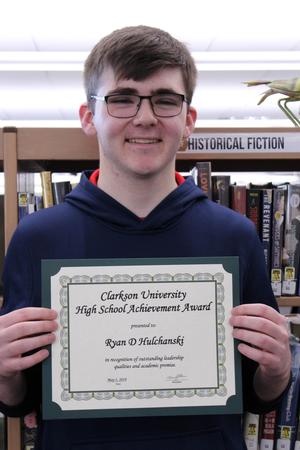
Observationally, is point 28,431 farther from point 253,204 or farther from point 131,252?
point 253,204

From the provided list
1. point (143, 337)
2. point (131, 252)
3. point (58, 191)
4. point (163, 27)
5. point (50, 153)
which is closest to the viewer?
point (143, 337)

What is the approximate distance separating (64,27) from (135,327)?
2.97 m

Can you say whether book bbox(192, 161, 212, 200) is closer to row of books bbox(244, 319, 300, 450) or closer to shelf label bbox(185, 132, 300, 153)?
shelf label bbox(185, 132, 300, 153)

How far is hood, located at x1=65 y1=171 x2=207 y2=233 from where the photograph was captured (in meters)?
1.10

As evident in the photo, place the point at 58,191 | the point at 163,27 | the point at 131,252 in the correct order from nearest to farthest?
the point at 131,252 < the point at 58,191 < the point at 163,27

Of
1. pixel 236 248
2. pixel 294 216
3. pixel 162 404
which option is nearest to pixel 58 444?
pixel 162 404

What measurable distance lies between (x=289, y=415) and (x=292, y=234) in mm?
523

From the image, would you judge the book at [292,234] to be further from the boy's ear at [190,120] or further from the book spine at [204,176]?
the boy's ear at [190,120]

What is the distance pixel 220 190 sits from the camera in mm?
1404

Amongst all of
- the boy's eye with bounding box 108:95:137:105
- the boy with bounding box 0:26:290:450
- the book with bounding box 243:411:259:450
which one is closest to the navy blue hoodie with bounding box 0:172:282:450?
the boy with bounding box 0:26:290:450

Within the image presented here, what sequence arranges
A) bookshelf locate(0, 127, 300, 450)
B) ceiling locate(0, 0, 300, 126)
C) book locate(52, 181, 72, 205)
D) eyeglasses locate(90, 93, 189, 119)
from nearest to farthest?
eyeglasses locate(90, 93, 189, 119)
bookshelf locate(0, 127, 300, 450)
book locate(52, 181, 72, 205)
ceiling locate(0, 0, 300, 126)

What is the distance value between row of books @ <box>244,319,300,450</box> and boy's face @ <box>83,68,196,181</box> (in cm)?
77

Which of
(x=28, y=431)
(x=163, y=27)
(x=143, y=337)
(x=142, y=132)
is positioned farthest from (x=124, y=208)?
(x=163, y=27)

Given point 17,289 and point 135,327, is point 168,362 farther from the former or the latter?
point 17,289
